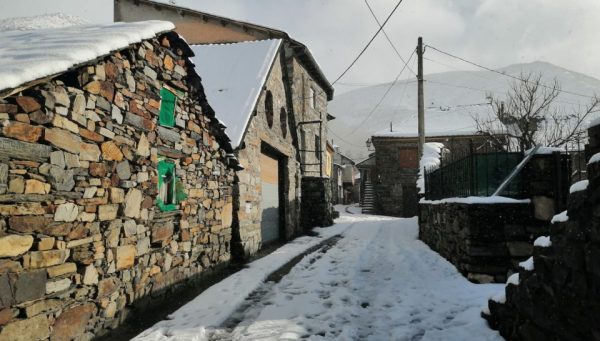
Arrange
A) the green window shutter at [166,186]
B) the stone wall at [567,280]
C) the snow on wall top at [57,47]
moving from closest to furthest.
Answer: the stone wall at [567,280]
the snow on wall top at [57,47]
the green window shutter at [166,186]

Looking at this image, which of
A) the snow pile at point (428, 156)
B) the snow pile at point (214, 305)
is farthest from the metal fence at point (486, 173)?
the snow pile at point (428, 156)

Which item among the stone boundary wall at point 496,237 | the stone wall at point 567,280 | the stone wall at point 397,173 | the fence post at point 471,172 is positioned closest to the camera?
the stone wall at point 567,280

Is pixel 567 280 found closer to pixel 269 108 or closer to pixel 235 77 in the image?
pixel 235 77

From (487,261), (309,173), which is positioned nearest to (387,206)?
(309,173)

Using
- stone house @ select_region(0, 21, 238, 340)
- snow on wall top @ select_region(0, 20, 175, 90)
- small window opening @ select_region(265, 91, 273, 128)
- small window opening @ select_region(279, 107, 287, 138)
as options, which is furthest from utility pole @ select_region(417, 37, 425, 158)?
snow on wall top @ select_region(0, 20, 175, 90)

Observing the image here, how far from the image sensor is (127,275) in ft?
15.6

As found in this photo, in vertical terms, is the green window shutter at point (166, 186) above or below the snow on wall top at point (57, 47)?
below

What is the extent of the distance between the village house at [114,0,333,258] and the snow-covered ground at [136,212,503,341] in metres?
2.78

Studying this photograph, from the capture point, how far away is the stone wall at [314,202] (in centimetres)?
1578

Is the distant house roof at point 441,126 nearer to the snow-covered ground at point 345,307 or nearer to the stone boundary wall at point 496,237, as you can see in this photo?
the snow-covered ground at point 345,307

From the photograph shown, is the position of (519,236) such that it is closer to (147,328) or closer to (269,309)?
(269,309)

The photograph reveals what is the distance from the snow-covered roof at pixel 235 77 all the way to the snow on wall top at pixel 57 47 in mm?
3681

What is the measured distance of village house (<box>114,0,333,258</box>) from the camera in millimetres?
9422

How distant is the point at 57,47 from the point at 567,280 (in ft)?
17.1
